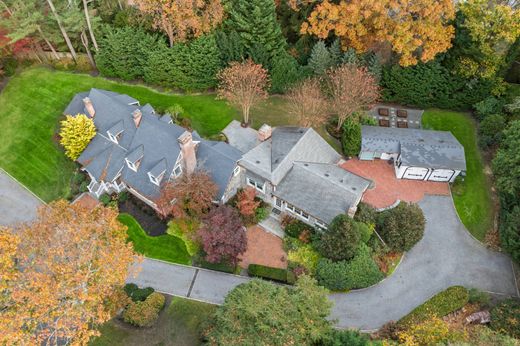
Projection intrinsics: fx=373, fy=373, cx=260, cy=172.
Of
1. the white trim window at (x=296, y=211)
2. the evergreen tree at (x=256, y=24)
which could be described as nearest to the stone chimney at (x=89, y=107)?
the evergreen tree at (x=256, y=24)

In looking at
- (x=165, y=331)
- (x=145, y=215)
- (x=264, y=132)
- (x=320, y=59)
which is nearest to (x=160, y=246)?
(x=145, y=215)

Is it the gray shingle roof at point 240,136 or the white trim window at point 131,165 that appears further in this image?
→ the gray shingle roof at point 240,136

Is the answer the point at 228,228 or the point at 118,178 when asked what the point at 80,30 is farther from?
the point at 228,228

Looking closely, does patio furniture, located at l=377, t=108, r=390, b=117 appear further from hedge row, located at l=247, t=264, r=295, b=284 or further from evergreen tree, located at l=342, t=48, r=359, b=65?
hedge row, located at l=247, t=264, r=295, b=284

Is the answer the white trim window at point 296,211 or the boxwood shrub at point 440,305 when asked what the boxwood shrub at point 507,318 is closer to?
the boxwood shrub at point 440,305

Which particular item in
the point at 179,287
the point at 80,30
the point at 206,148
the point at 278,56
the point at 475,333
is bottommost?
the point at 179,287

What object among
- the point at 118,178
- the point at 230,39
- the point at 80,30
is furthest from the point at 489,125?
the point at 80,30
